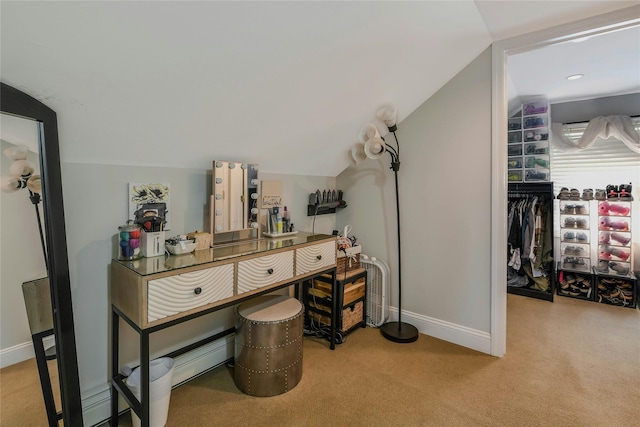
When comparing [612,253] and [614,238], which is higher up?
[614,238]

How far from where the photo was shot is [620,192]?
136 inches

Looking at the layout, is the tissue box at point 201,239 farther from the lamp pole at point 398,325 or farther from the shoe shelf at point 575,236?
the shoe shelf at point 575,236

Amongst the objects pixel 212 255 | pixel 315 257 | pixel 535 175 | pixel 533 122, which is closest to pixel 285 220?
pixel 315 257

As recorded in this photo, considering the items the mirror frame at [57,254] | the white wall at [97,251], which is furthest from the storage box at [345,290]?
the mirror frame at [57,254]

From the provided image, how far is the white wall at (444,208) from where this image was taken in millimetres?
2369

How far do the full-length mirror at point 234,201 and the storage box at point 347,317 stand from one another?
3.10 ft

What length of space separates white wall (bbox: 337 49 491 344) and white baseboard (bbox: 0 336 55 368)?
2385 millimetres

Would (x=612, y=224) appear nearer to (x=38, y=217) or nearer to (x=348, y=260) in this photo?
(x=348, y=260)

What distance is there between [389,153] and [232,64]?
1739mm

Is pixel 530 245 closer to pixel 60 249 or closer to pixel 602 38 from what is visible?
pixel 602 38

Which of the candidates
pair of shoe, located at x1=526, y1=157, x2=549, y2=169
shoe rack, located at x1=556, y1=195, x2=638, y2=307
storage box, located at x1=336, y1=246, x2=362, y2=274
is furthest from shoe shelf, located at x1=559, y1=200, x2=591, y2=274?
storage box, located at x1=336, y1=246, x2=362, y2=274

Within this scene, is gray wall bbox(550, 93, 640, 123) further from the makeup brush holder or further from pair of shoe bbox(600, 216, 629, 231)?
the makeup brush holder

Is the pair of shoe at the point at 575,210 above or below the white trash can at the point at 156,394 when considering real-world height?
above

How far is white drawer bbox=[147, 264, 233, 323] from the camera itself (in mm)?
1340
